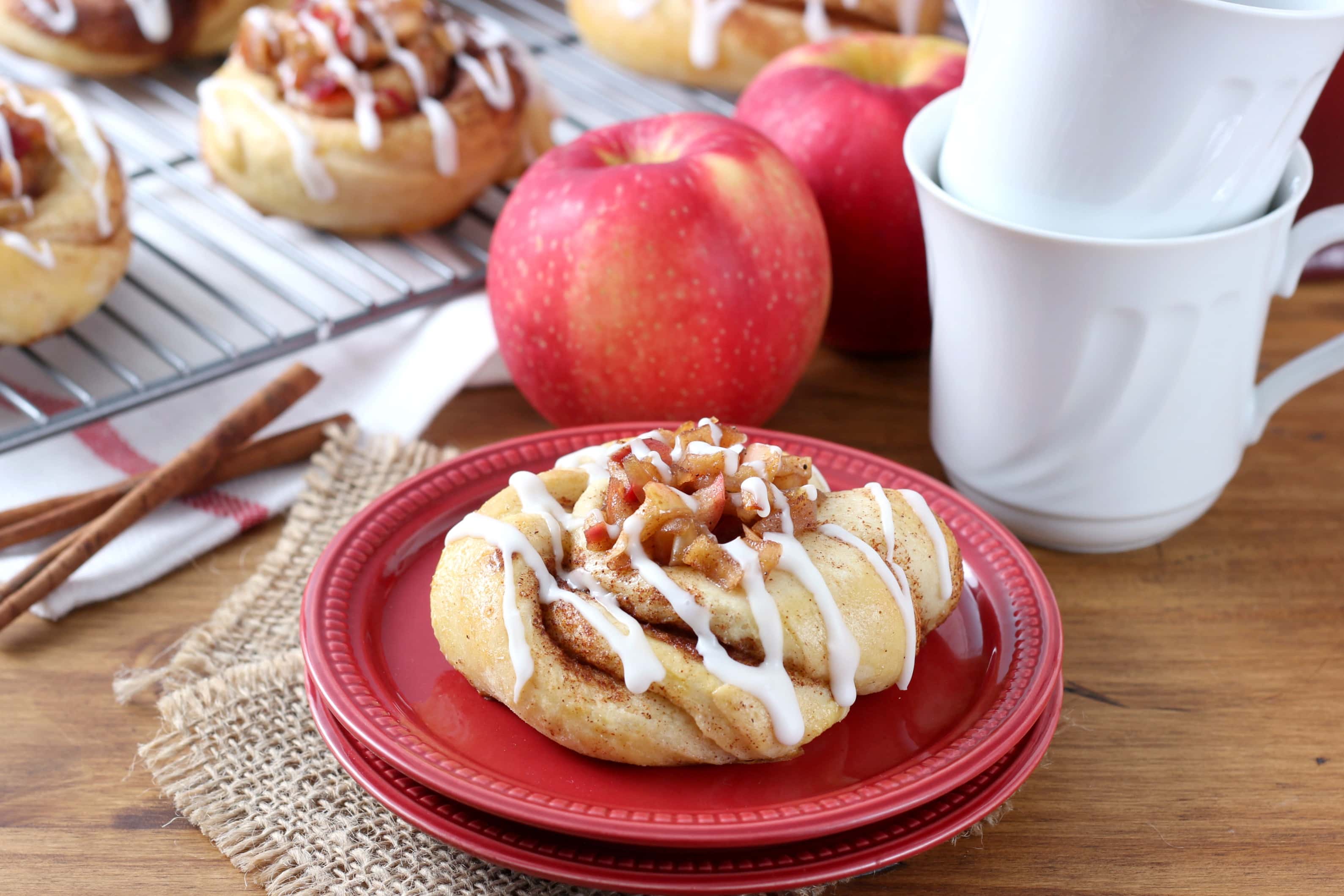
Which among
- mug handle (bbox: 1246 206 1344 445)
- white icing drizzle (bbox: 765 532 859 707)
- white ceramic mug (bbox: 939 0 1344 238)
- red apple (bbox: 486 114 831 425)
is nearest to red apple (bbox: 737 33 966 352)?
red apple (bbox: 486 114 831 425)

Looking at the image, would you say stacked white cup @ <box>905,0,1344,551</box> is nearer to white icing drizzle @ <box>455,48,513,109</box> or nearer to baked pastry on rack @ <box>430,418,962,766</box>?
baked pastry on rack @ <box>430,418,962,766</box>

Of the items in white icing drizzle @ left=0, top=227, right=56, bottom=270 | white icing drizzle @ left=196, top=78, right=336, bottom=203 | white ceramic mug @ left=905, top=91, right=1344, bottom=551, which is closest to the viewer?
white ceramic mug @ left=905, top=91, right=1344, bottom=551

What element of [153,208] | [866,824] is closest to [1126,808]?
[866,824]

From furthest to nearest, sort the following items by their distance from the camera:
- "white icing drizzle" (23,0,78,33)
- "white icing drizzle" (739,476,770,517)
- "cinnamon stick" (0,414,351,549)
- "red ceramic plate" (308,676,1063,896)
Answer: "white icing drizzle" (23,0,78,33) < "cinnamon stick" (0,414,351,549) < "white icing drizzle" (739,476,770,517) < "red ceramic plate" (308,676,1063,896)

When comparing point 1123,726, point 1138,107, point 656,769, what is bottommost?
point 1123,726

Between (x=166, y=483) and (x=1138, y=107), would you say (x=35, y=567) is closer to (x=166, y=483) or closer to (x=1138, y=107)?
(x=166, y=483)

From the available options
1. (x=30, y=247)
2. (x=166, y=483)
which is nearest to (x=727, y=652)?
(x=166, y=483)

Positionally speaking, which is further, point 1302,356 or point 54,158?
point 54,158
